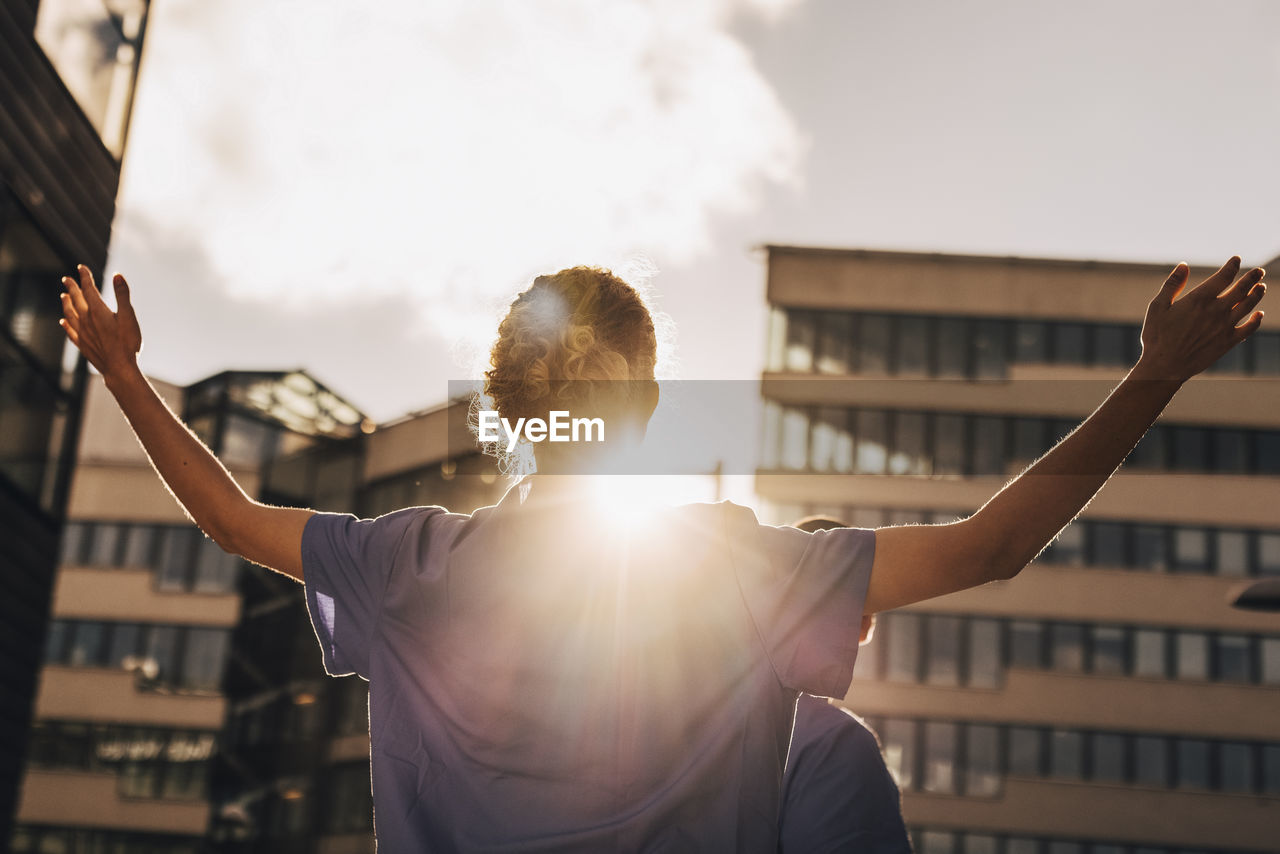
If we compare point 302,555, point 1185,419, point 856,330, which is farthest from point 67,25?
point 1185,419

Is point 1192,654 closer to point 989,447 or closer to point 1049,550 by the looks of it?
point 1049,550

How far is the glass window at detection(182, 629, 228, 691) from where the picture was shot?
107 ft

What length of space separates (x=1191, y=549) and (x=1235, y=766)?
5.32 meters

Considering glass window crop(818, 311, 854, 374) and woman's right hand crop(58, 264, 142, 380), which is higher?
glass window crop(818, 311, 854, 374)

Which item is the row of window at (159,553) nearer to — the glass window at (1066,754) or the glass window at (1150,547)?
the glass window at (1066,754)

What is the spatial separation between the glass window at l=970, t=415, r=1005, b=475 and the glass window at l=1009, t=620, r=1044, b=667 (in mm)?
3922

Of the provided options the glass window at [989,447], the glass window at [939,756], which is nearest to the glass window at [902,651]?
the glass window at [939,756]

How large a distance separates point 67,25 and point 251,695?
26.7m

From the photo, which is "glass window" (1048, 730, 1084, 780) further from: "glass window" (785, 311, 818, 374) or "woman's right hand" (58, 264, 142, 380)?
"woman's right hand" (58, 264, 142, 380)

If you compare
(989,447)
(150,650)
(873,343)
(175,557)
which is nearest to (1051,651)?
(989,447)

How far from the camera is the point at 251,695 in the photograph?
31.9 metres

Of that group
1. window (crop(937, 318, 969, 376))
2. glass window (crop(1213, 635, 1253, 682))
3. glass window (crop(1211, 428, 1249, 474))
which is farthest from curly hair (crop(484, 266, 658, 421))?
glass window (crop(1211, 428, 1249, 474))

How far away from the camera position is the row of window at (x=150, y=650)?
32.8 metres

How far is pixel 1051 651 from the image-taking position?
1115 inches
